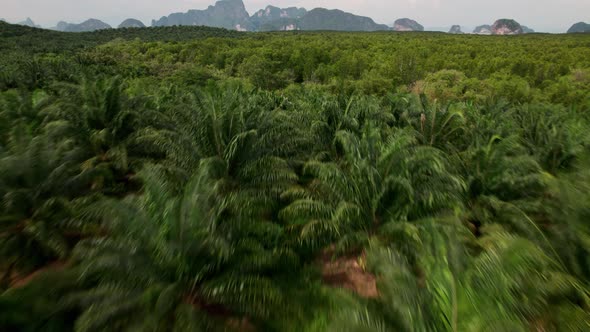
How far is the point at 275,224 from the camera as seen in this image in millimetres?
5848

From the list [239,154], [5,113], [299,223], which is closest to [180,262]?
[299,223]

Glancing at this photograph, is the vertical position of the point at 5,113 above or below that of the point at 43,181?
above

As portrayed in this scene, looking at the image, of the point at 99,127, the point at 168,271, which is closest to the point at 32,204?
the point at 168,271

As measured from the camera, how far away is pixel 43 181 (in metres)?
6.23

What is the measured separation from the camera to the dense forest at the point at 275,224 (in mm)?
3895

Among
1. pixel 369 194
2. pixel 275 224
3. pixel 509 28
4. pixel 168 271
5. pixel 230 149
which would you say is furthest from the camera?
pixel 509 28

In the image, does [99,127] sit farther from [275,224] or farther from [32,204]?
[275,224]

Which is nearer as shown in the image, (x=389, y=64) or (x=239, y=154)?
(x=239, y=154)

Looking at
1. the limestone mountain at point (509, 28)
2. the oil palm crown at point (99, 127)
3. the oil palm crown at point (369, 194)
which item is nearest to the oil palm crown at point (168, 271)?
the oil palm crown at point (369, 194)

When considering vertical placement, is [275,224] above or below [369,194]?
below

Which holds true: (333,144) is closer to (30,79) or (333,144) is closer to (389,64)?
(30,79)

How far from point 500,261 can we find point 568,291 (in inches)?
47.2

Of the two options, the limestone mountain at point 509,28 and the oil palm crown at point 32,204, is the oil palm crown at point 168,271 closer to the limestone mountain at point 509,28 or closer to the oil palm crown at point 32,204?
the oil palm crown at point 32,204

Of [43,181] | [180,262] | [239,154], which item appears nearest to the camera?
[180,262]
